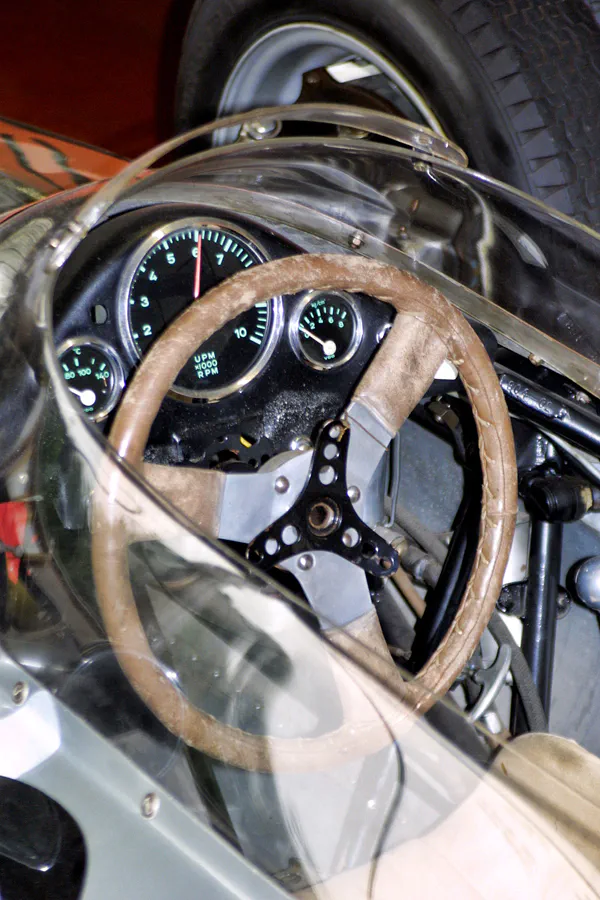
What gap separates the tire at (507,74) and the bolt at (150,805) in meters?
1.36

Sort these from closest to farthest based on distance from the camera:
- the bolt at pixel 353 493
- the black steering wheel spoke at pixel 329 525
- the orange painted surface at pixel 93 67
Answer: the black steering wheel spoke at pixel 329 525, the bolt at pixel 353 493, the orange painted surface at pixel 93 67

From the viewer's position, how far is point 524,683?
167 centimetres

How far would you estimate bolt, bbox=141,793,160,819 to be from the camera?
34.7 inches

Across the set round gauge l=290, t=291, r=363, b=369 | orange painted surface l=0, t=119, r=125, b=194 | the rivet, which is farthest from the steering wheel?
orange painted surface l=0, t=119, r=125, b=194

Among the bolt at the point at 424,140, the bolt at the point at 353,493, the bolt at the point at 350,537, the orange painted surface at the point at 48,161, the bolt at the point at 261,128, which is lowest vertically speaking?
the bolt at the point at 350,537

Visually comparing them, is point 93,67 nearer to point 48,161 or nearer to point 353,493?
point 48,161

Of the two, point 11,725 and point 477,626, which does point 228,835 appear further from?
point 477,626

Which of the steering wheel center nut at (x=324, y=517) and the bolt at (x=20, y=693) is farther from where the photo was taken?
the steering wheel center nut at (x=324, y=517)

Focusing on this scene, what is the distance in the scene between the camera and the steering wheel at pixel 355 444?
128 cm

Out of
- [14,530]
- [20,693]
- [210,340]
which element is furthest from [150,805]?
[210,340]

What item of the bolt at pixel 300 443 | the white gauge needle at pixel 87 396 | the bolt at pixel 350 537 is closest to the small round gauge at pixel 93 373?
the white gauge needle at pixel 87 396

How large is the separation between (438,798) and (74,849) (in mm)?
368

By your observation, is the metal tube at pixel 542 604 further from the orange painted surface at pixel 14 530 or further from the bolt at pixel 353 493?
the orange painted surface at pixel 14 530

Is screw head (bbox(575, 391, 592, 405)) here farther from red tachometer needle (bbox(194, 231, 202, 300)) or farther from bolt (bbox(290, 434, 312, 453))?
red tachometer needle (bbox(194, 231, 202, 300))
